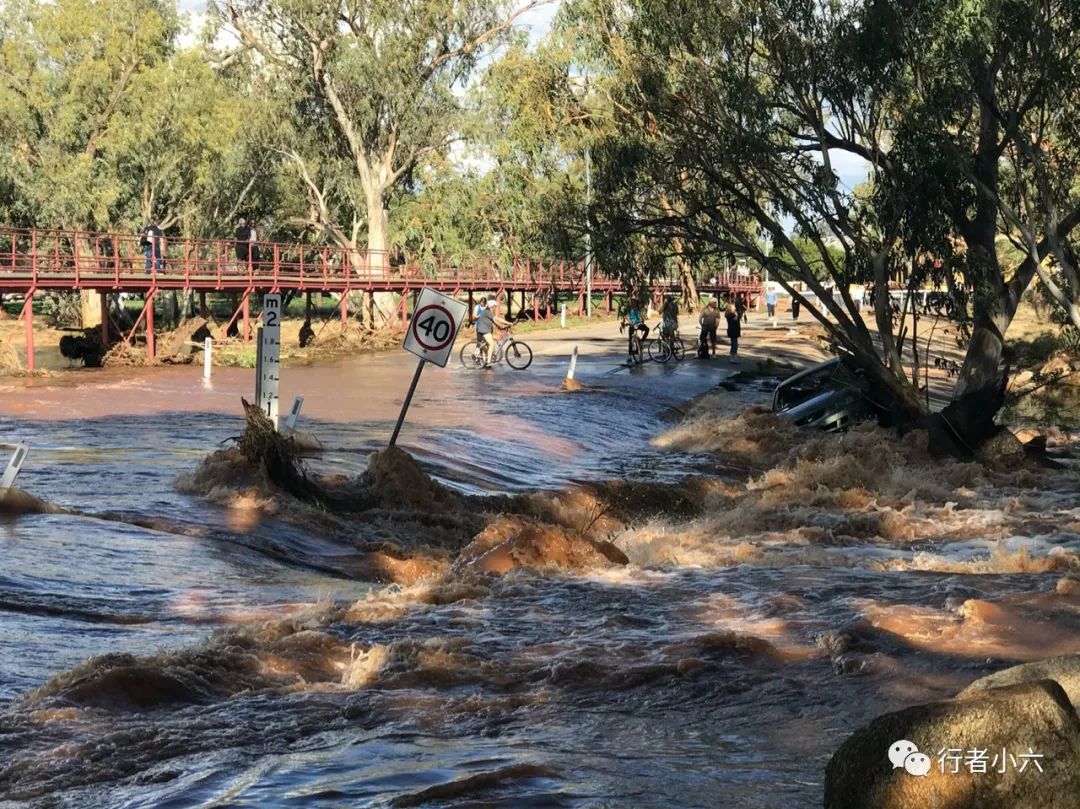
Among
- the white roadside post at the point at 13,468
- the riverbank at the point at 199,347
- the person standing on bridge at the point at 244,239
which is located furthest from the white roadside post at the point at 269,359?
the person standing on bridge at the point at 244,239

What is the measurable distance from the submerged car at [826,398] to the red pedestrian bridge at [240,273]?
10.4 ft

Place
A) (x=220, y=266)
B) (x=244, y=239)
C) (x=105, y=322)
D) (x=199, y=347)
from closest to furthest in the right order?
(x=105, y=322) → (x=199, y=347) → (x=220, y=266) → (x=244, y=239)

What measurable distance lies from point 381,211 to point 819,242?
32669 millimetres

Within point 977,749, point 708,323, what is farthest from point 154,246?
point 977,749

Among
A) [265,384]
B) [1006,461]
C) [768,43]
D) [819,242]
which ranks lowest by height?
[1006,461]

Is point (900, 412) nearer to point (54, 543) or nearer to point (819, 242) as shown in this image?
point (819, 242)

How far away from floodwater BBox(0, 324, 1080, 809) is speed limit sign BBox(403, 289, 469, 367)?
2.40 meters

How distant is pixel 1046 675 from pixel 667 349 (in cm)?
3187

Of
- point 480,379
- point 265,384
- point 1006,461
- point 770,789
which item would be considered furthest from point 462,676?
point 480,379

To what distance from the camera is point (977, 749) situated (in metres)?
4.70

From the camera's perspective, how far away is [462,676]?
7.98 m

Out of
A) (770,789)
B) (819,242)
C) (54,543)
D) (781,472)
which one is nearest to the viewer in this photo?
(770,789)

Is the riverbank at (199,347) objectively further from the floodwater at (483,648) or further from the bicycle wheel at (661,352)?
the floodwater at (483,648)

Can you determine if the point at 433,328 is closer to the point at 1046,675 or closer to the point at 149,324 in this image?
the point at 1046,675
